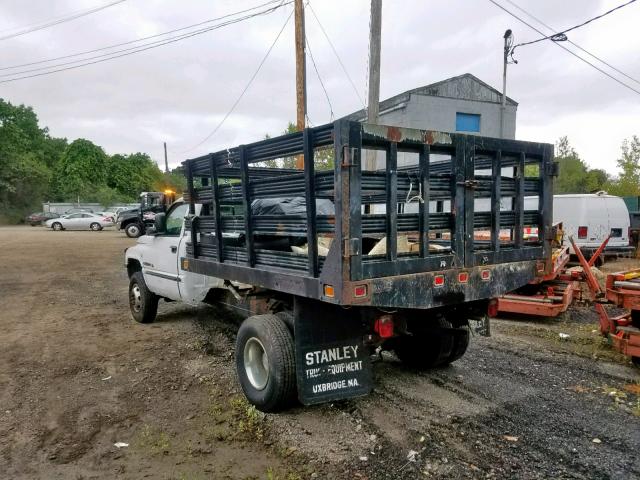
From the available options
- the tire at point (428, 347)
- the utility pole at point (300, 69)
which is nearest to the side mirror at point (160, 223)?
the tire at point (428, 347)

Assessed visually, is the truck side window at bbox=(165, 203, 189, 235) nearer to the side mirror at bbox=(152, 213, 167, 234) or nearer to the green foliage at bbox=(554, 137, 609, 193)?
the side mirror at bbox=(152, 213, 167, 234)

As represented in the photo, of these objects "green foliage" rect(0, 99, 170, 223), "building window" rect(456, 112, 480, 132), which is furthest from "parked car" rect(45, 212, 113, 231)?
"building window" rect(456, 112, 480, 132)

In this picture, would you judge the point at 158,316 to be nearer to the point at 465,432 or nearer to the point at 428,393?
the point at 428,393

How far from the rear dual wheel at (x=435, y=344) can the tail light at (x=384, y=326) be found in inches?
28.7

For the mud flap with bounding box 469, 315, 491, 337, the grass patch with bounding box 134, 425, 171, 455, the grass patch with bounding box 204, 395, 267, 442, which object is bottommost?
the grass patch with bounding box 134, 425, 171, 455

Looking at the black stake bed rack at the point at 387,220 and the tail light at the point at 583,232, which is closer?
the black stake bed rack at the point at 387,220

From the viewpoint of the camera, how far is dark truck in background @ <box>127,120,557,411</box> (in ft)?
10.8

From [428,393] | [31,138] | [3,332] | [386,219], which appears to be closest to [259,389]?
[428,393]

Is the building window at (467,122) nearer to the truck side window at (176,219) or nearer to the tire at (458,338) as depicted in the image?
the truck side window at (176,219)

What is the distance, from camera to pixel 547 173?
422cm

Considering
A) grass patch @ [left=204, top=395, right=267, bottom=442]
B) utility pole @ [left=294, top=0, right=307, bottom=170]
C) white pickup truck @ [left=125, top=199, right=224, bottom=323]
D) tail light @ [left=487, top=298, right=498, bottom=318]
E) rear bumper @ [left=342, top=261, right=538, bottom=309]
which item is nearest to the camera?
rear bumper @ [left=342, top=261, right=538, bottom=309]

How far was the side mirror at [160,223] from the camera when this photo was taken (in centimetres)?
664

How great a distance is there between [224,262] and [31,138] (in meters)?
73.8

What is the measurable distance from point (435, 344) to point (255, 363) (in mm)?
1848
